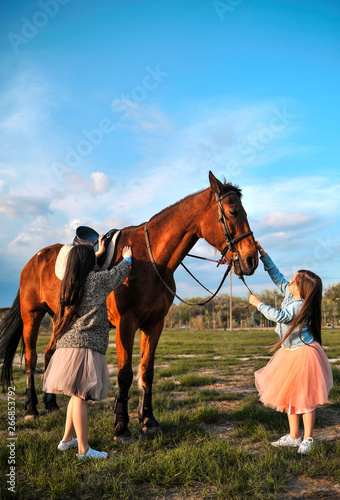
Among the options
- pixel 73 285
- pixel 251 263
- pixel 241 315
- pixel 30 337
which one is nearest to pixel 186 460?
pixel 73 285

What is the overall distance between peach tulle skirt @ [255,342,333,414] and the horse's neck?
5.07 ft

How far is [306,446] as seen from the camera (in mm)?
3119

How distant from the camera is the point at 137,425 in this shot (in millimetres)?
3898

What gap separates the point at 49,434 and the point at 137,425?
942 millimetres

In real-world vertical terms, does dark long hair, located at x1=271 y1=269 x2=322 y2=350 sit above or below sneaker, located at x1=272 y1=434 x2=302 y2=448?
above

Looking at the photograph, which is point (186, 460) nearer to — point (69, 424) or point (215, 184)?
point (69, 424)

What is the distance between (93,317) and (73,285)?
36cm

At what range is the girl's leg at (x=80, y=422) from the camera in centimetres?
296

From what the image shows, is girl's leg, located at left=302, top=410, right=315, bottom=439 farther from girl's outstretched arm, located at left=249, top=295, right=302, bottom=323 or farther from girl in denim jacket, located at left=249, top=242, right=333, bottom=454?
girl's outstretched arm, located at left=249, top=295, right=302, bottom=323

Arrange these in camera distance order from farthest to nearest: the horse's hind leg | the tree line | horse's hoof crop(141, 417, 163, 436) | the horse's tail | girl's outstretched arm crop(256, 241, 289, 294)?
the tree line < the horse's tail < the horse's hind leg < girl's outstretched arm crop(256, 241, 289, 294) < horse's hoof crop(141, 417, 163, 436)

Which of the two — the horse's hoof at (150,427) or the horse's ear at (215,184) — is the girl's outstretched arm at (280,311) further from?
the horse's hoof at (150,427)

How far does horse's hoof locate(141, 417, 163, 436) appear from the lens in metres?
3.64

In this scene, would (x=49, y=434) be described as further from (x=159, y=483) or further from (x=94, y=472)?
(x=159, y=483)

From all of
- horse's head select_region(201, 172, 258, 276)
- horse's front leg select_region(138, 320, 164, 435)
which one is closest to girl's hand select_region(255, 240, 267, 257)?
horse's head select_region(201, 172, 258, 276)
